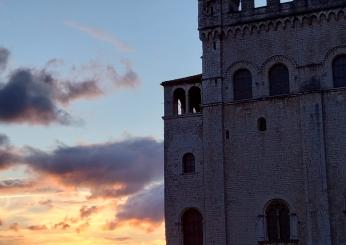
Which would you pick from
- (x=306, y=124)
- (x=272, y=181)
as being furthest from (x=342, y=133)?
(x=272, y=181)

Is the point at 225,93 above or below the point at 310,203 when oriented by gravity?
above

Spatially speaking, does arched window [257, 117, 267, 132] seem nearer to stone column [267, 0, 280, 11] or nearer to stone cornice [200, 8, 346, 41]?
stone cornice [200, 8, 346, 41]

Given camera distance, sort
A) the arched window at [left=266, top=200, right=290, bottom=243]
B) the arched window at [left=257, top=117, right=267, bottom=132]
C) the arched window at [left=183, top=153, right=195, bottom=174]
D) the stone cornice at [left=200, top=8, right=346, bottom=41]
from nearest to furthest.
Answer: the arched window at [left=266, top=200, right=290, bottom=243], the stone cornice at [left=200, top=8, right=346, bottom=41], the arched window at [left=257, top=117, right=267, bottom=132], the arched window at [left=183, top=153, right=195, bottom=174]

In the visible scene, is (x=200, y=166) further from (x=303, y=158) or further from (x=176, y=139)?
(x=303, y=158)

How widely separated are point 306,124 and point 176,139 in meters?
7.45

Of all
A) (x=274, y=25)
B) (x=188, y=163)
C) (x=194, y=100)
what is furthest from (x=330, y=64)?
→ (x=188, y=163)

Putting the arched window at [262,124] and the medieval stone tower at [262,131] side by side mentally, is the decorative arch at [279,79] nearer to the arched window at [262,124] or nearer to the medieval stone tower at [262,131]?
the medieval stone tower at [262,131]

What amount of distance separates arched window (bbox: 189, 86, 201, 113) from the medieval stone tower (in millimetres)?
111

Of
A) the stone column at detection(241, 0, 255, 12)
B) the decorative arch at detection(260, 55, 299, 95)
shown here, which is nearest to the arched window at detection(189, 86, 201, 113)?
the decorative arch at detection(260, 55, 299, 95)

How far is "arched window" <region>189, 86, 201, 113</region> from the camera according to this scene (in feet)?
129

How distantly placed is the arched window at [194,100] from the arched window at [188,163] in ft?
8.67

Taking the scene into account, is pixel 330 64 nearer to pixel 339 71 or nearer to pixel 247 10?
pixel 339 71

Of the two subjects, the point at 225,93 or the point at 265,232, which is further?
the point at 225,93

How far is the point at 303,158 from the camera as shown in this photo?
1372 inches
